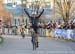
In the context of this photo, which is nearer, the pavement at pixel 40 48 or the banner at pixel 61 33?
the pavement at pixel 40 48

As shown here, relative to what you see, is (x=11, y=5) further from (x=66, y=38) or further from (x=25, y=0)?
(x=66, y=38)

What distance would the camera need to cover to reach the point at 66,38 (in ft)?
123

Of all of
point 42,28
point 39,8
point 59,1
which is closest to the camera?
point 42,28

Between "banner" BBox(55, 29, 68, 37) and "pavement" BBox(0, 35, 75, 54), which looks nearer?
"pavement" BBox(0, 35, 75, 54)

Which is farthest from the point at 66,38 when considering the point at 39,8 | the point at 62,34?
the point at 39,8

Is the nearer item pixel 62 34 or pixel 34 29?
pixel 34 29

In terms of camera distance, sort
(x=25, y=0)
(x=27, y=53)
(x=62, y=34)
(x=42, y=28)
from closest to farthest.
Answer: (x=27, y=53) → (x=62, y=34) → (x=42, y=28) → (x=25, y=0)

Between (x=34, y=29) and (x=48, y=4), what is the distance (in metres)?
71.4

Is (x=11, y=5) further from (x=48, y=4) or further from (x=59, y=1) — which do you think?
(x=59, y=1)

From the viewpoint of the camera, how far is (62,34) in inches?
1576

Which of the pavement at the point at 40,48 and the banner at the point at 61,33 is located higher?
the pavement at the point at 40,48

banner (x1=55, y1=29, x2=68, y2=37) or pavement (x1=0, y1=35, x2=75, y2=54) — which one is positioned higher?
pavement (x1=0, y1=35, x2=75, y2=54)

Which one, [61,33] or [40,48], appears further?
[61,33]

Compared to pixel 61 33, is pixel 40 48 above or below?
above
